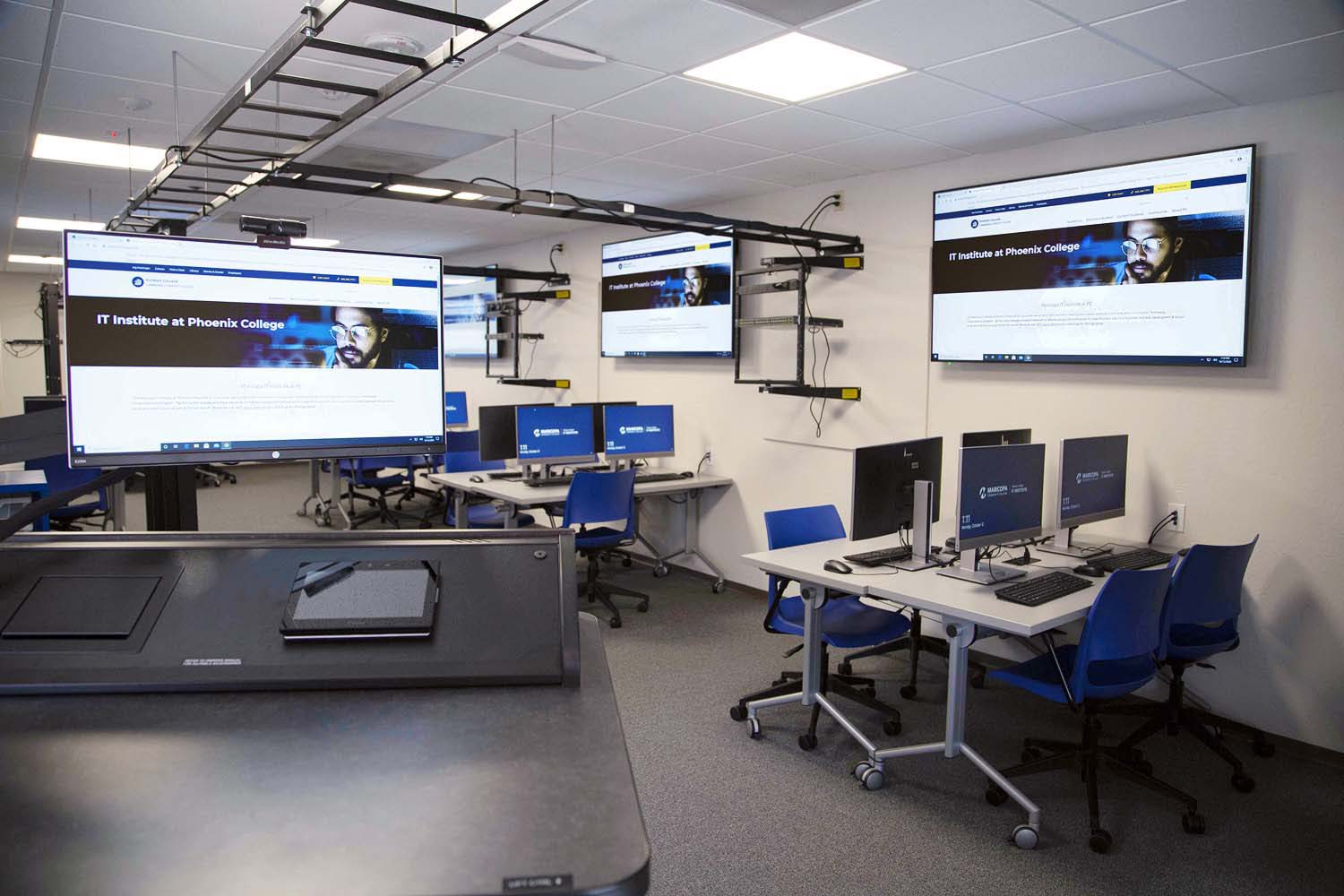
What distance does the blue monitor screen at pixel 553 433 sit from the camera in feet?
18.7

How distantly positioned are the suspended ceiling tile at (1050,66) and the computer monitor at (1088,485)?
1419 mm

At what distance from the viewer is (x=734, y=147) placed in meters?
4.46

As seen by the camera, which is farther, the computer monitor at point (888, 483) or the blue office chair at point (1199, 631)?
the computer monitor at point (888, 483)

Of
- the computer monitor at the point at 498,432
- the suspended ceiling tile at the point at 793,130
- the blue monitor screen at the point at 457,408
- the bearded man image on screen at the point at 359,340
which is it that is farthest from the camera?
the blue monitor screen at the point at 457,408

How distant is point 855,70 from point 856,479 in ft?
5.15

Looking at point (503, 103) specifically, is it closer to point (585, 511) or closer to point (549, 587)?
point (585, 511)

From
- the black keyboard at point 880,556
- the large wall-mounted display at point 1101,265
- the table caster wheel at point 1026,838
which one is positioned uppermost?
the large wall-mounted display at point 1101,265

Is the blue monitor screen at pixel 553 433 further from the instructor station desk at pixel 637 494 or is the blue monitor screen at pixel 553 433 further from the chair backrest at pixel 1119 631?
the chair backrest at pixel 1119 631

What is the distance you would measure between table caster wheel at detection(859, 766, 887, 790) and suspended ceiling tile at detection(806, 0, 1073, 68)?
8.49 ft

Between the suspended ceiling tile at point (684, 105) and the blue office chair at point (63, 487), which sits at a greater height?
the suspended ceiling tile at point (684, 105)

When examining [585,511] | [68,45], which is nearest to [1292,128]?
Answer: [585,511]

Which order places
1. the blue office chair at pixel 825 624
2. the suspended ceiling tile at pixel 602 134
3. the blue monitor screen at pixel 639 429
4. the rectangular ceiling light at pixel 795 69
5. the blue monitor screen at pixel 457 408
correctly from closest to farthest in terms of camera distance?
1. the rectangular ceiling light at pixel 795 69
2. the blue office chair at pixel 825 624
3. the suspended ceiling tile at pixel 602 134
4. the blue monitor screen at pixel 639 429
5. the blue monitor screen at pixel 457 408

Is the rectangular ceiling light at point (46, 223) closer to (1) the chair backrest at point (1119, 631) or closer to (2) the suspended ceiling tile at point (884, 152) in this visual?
Result: (2) the suspended ceiling tile at point (884, 152)

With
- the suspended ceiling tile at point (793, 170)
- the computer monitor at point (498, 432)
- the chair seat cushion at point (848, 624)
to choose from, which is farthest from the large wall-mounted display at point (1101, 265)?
the computer monitor at point (498, 432)
